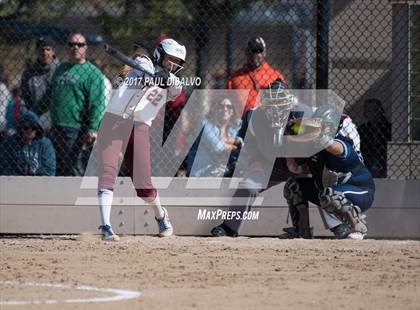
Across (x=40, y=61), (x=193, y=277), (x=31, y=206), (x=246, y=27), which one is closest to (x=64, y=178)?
(x=31, y=206)

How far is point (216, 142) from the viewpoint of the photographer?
992 cm

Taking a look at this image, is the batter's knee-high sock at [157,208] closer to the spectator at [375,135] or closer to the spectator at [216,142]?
the spectator at [216,142]

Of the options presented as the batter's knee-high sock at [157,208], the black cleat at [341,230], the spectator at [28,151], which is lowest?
the black cleat at [341,230]

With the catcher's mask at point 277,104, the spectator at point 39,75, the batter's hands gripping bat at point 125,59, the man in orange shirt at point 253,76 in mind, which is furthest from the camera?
the spectator at point 39,75

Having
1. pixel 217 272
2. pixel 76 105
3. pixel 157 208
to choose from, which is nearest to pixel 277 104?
pixel 157 208

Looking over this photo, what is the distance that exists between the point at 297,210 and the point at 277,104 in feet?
3.56

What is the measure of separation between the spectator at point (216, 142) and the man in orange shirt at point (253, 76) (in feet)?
0.67

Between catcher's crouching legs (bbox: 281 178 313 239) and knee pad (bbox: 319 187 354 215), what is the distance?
1.18 ft

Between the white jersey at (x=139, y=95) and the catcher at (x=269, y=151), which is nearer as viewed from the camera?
the white jersey at (x=139, y=95)

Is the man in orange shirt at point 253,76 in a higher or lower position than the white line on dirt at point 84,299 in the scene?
higher

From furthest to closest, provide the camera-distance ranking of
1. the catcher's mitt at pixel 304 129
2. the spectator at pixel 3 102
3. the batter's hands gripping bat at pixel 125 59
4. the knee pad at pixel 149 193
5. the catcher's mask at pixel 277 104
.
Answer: the spectator at pixel 3 102 < the catcher's mask at pixel 277 104 < the knee pad at pixel 149 193 < the catcher's mitt at pixel 304 129 < the batter's hands gripping bat at pixel 125 59

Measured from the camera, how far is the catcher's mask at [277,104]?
30.2 feet

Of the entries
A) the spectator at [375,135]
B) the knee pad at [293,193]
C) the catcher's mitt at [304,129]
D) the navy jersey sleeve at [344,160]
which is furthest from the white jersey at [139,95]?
the spectator at [375,135]

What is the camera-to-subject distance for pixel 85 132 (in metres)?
10.1
